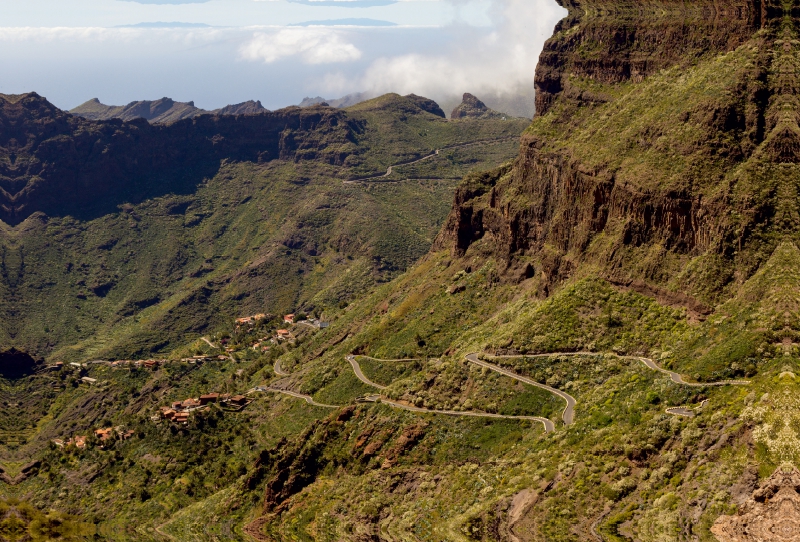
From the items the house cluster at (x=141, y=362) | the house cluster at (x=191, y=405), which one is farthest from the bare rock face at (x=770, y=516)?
the house cluster at (x=141, y=362)

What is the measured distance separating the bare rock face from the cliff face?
2778 cm

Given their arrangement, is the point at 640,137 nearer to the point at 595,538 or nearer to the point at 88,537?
the point at 595,538

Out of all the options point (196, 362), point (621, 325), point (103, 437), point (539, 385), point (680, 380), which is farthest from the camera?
point (196, 362)

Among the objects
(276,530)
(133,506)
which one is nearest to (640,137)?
(276,530)

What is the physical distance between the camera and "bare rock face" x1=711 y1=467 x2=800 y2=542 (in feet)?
129

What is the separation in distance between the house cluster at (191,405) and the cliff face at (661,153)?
35518 mm

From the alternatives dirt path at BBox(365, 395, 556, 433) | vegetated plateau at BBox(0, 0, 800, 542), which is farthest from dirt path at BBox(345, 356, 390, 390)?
dirt path at BBox(365, 395, 556, 433)

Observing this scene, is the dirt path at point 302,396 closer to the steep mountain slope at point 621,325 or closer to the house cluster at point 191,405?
the steep mountain slope at point 621,325

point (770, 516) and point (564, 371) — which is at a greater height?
point (770, 516)

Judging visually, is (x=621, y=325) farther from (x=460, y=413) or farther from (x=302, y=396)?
(x=302, y=396)

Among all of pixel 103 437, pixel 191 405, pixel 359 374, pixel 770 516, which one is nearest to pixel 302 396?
pixel 359 374

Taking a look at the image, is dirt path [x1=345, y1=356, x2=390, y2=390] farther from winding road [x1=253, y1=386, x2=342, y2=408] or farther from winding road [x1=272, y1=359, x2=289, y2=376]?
winding road [x1=272, y1=359, x2=289, y2=376]

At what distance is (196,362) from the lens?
14312 centimetres

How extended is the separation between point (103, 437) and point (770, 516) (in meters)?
88.9
